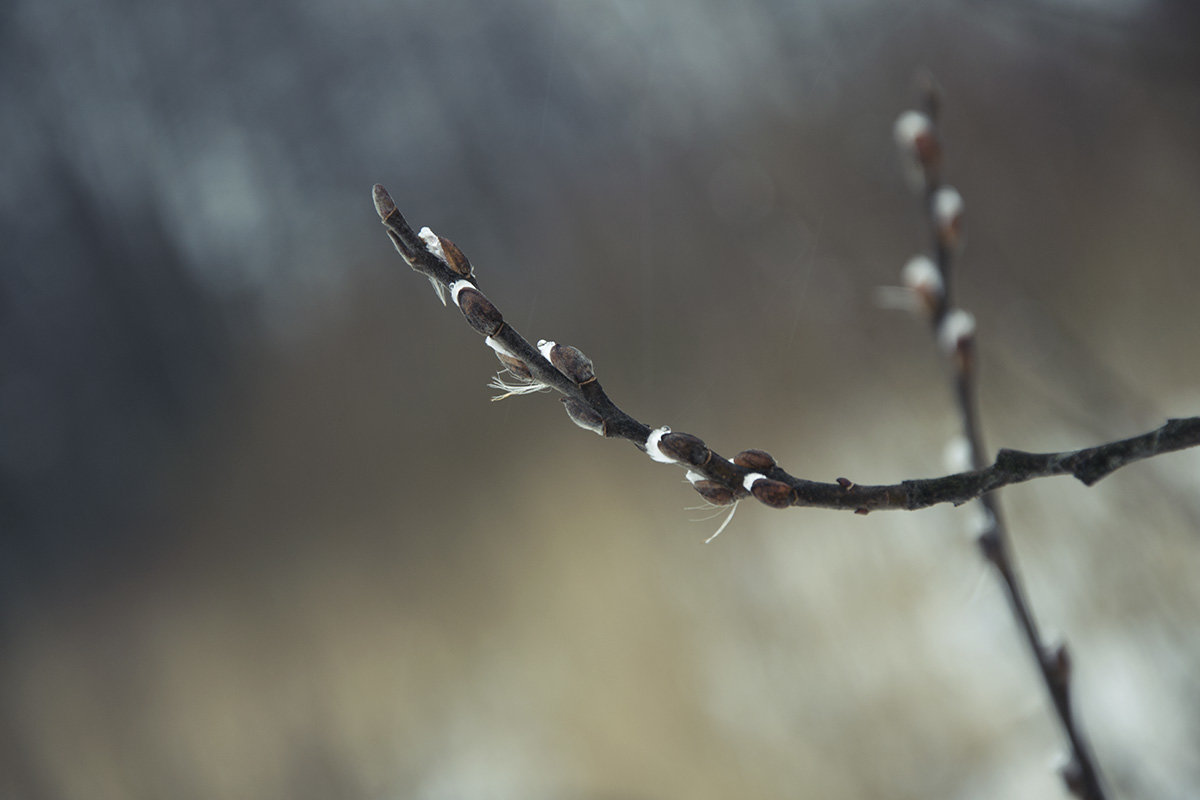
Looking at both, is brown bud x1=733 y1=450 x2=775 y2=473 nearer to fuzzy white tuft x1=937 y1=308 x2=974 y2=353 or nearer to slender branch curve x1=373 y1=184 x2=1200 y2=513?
slender branch curve x1=373 y1=184 x2=1200 y2=513

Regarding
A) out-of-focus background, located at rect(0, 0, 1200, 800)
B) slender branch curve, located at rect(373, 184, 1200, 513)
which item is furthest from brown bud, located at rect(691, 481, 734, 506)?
out-of-focus background, located at rect(0, 0, 1200, 800)

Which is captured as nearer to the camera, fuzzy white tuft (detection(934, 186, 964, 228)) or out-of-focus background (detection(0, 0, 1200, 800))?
fuzzy white tuft (detection(934, 186, 964, 228))

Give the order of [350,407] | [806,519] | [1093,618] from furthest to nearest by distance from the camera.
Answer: [350,407], [806,519], [1093,618]

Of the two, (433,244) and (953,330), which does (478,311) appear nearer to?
(433,244)

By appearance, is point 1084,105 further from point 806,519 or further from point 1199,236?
point 806,519

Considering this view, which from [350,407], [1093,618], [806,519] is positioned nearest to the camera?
[1093,618]

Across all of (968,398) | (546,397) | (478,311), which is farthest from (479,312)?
(546,397)

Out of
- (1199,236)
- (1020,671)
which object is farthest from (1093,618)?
(1199,236)
